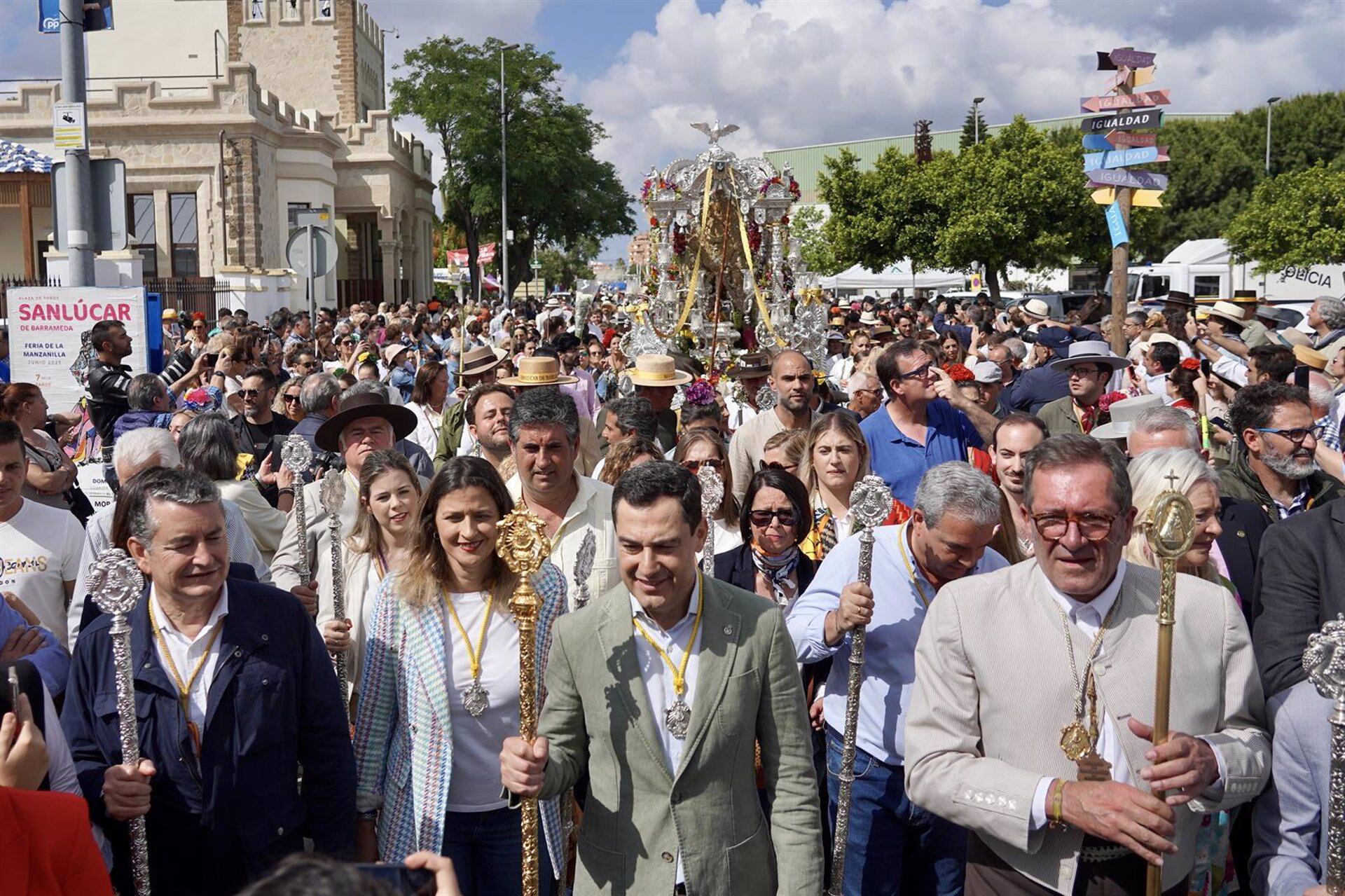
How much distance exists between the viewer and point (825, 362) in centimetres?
1700

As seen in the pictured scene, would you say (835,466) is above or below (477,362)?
below

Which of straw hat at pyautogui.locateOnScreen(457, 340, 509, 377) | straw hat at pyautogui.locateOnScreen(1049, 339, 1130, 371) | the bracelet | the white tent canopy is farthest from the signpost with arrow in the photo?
the white tent canopy

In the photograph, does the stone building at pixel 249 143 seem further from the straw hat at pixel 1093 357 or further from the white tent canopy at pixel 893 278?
the straw hat at pixel 1093 357

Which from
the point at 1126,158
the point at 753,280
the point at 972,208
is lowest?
the point at 753,280

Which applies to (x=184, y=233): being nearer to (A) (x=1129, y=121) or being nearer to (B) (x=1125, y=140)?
(B) (x=1125, y=140)

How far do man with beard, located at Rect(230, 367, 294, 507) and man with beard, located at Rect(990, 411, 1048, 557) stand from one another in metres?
4.96

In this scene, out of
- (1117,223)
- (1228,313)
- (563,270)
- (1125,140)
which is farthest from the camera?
(563,270)

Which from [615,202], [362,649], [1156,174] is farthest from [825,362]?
[615,202]

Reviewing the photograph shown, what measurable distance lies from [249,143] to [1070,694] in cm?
3460

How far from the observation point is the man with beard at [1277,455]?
17.4ft

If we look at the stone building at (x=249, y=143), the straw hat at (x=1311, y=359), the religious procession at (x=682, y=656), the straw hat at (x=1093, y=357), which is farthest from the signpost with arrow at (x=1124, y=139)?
the stone building at (x=249, y=143)

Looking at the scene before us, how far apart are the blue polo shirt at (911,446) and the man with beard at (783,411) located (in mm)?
814

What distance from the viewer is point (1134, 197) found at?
13.2 meters

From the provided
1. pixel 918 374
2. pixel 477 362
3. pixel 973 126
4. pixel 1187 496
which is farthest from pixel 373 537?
pixel 973 126
